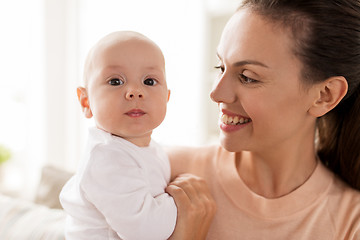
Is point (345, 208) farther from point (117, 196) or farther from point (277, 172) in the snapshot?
point (117, 196)

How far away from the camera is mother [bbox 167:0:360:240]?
1303mm

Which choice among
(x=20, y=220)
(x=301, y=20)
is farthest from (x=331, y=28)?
(x=20, y=220)

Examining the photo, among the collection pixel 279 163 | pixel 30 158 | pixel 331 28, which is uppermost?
pixel 331 28

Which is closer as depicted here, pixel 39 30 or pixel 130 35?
pixel 130 35

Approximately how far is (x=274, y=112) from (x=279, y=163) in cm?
25

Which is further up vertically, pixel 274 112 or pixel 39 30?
pixel 274 112

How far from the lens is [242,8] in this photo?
1.42 metres

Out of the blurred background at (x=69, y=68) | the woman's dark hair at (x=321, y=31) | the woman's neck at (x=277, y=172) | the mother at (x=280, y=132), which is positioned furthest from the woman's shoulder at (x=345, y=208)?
the blurred background at (x=69, y=68)

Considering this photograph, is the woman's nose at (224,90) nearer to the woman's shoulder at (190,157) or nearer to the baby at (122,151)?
the baby at (122,151)

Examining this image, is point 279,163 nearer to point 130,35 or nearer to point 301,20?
point 301,20

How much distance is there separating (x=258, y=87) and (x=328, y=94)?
25cm

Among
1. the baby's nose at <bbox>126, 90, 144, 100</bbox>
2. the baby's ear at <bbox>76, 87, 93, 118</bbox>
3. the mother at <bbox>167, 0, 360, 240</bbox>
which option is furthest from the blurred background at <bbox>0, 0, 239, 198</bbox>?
the baby's nose at <bbox>126, 90, 144, 100</bbox>

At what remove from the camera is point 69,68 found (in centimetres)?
410

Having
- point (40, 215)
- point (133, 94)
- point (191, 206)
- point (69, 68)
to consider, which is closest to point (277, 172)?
point (191, 206)
